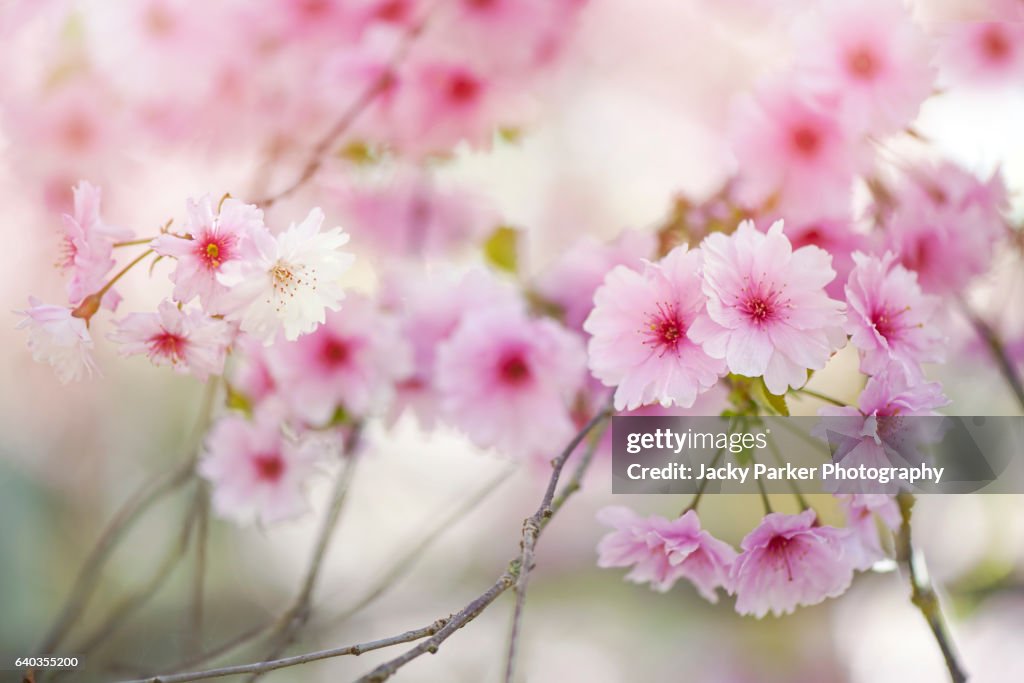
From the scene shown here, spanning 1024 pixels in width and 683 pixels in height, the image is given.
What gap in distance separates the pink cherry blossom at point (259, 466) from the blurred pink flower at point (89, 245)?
25 centimetres

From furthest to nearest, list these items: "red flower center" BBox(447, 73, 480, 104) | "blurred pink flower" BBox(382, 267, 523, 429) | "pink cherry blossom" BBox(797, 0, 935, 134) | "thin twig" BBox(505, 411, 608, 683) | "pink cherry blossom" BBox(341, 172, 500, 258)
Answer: "pink cherry blossom" BBox(341, 172, 500, 258)
"red flower center" BBox(447, 73, 480, 104)
"blurred pink flower" BBox(382, 267, 523, 429)
"pink cherry blossom" BBox(797, 0, 935, 134)
"thin twig" BBox(505, 411, 608, 683)

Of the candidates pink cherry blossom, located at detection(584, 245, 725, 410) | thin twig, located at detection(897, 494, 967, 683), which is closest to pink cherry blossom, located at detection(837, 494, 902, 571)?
thin twig, located at detection(897, 494, 967, 683)

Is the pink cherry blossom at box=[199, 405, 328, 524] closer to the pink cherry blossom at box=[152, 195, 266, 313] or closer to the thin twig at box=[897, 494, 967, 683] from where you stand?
the pink cherry blossom at box=[152, 195, 266, 313]

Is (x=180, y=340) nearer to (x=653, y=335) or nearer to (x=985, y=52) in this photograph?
(x=653, y=335)

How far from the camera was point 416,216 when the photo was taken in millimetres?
1085

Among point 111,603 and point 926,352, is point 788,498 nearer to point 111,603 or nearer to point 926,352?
Result: point 926,352

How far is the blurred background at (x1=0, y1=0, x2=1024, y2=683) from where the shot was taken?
1.07m

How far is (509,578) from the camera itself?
463 millimetres

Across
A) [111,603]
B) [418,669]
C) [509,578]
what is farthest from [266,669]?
[111,603]

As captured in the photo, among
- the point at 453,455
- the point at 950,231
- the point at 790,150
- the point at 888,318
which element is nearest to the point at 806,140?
the point at 790,150

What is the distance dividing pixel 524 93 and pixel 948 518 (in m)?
1.02

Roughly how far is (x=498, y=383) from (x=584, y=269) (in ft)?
0.44

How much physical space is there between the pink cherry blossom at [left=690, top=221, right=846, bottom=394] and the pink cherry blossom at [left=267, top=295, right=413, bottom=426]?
1.13 feet

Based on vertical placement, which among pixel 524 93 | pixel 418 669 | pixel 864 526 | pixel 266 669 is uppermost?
pixel 524 93
